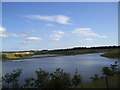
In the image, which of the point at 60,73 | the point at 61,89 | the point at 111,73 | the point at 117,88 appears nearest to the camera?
the point at 117,88

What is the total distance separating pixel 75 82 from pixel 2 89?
3510 millimetres

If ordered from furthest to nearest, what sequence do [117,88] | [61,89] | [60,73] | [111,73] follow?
[111,73] < [60,73] < [61,89] < [117,88]

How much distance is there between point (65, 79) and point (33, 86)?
157 cm

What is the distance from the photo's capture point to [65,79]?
6891mm

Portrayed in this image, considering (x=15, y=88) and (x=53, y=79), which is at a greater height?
(x=53, y=79)

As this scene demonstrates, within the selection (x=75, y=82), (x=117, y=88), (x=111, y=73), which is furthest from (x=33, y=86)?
(x=111, y=73)

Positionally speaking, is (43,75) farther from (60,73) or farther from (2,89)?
(2,89)

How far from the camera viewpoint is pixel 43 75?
22.5ft

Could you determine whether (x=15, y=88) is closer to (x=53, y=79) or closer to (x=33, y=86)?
(x=33, y=86)

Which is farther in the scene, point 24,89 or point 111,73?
point 111,73

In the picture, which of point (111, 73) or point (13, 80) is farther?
point (111, 73)

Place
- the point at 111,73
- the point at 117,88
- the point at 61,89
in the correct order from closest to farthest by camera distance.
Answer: the point at 117,88, the point at 61,89, the point at 111,73

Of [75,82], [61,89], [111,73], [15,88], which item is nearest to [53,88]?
[61,89]

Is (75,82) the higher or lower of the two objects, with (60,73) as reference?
lower
